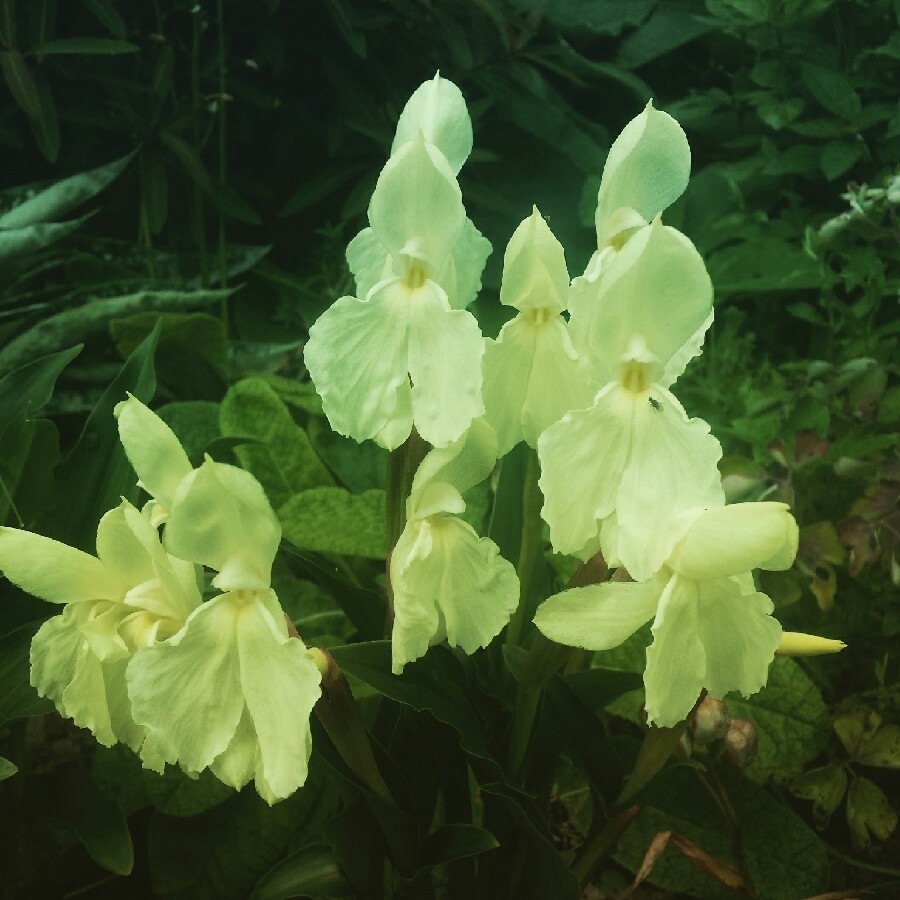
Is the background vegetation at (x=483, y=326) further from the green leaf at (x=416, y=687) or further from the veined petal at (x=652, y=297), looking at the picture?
the veined petal at (x=652, y=297)

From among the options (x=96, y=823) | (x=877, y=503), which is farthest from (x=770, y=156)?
(x=96, y=823)

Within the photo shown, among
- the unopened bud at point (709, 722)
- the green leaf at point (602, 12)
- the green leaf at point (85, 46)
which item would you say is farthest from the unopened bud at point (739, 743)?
the green leaf at point (602, 12)

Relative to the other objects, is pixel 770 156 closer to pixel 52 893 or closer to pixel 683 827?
pixel 683 827

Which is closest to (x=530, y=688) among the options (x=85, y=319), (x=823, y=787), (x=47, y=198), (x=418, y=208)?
(x=418, y=208)

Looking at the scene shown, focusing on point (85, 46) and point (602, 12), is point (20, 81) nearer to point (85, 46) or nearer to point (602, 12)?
point (85, 46)

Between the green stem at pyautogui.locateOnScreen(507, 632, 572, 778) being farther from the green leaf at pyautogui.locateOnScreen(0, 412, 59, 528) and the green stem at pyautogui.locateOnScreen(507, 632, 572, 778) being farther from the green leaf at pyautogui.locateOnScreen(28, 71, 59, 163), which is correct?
the green leaf at pyautogui.locateOnScreen(28, 71, 59, 163)

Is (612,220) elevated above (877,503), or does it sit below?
above
